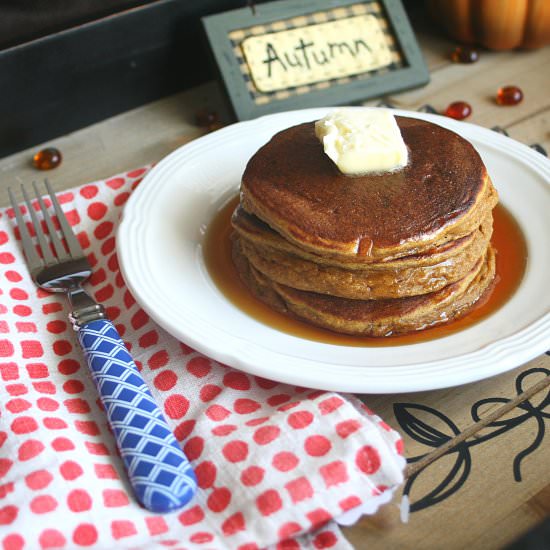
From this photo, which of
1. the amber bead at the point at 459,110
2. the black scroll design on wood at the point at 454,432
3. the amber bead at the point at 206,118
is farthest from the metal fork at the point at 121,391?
A: the amber bead at the point at 459,110

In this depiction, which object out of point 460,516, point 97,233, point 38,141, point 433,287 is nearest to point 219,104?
point 38,141

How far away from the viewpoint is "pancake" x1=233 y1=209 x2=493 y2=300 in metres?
1.32

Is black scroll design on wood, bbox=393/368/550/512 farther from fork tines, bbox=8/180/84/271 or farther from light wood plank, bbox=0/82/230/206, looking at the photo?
light wood plank, bbox=0/82/230/206

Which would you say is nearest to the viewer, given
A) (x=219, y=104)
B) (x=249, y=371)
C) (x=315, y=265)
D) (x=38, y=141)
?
(x=249, y=371)

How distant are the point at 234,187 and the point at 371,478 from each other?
2.79 feet

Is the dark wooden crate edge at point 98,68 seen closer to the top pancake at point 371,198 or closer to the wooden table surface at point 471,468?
the wooden table surface at point 471,468

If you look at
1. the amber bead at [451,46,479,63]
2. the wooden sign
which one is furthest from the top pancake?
the amber bead at [451,46,479,63]

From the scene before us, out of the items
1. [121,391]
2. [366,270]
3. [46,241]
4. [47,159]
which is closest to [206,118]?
[47,159]

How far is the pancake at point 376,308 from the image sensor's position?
1.35 meters

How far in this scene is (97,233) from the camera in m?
1.68

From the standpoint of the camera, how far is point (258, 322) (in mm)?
1374

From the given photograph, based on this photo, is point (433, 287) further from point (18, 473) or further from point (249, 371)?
point (18, 473)

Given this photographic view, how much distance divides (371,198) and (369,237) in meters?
0.09

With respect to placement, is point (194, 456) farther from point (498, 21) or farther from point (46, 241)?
point (498, 21)
